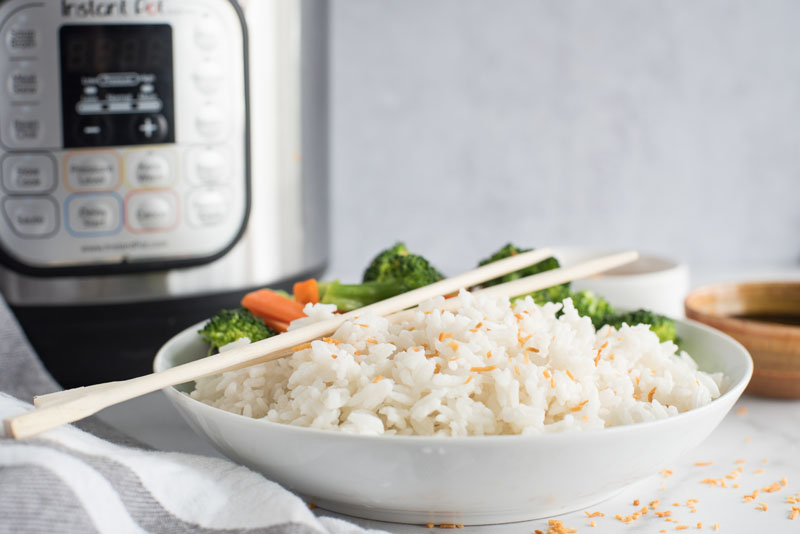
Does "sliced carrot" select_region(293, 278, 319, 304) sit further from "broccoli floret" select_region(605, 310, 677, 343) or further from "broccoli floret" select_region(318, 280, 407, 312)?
"broccoli floret" select_region(605, 310, 677, 343)

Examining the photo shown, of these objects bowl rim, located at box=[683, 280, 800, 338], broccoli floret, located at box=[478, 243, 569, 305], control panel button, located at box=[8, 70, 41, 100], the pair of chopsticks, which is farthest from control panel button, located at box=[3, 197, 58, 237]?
bowl rim, located at box=[683, 280, 800, 338]

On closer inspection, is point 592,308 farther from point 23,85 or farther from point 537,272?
point 23,85

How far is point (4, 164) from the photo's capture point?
0.86 metres

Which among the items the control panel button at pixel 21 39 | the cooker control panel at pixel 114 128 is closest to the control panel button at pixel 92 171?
the cooker control panel at pixel 114 128

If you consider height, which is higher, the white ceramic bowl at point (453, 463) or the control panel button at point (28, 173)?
the control panel button at point (28, 173)

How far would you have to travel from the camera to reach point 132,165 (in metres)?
0.87

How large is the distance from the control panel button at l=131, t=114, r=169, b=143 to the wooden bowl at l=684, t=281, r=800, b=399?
622mm

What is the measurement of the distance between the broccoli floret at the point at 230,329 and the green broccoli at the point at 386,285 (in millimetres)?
90

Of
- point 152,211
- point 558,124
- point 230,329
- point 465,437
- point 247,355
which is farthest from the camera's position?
point 558,124

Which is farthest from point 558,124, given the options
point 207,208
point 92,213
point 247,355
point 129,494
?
point 129,494

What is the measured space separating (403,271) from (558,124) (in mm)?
766

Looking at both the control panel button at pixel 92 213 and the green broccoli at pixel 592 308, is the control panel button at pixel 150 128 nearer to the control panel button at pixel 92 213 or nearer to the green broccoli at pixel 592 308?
the control panel button at pixel 92 213

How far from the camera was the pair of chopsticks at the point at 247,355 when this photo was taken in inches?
21.0

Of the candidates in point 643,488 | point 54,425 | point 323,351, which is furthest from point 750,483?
point 54,425
